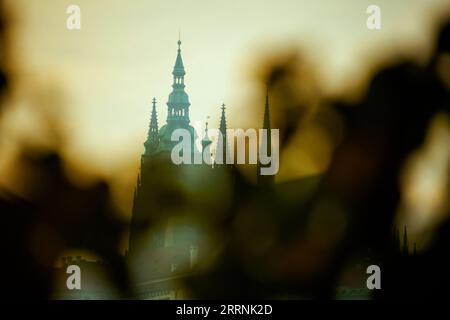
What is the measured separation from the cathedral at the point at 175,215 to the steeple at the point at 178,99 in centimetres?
2

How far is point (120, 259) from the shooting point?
15.8m

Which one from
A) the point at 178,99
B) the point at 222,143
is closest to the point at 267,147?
the point at 222,143

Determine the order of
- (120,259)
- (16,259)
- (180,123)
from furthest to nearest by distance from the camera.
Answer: (180,123), (120,259), (16,259)

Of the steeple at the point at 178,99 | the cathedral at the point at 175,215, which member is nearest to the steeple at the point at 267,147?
the cathedral at the point at 175,215

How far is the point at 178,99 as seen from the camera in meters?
19.3

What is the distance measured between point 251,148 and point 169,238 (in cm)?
236

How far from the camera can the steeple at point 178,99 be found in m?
16.1

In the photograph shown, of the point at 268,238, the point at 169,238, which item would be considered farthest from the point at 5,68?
the point at 268,238

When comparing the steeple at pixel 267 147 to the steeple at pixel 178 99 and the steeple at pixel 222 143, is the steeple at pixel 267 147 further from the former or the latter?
the steeple at pixel 178 99

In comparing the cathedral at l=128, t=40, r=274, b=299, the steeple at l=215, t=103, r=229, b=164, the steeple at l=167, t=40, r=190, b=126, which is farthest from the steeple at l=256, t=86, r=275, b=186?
the steeple at l=167, t=40, r=190, b=126

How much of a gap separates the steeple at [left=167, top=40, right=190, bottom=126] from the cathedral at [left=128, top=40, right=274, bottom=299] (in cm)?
2

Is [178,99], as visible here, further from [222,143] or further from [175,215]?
[175,215]
